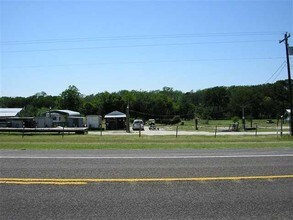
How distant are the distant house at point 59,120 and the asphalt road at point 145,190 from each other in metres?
55.9

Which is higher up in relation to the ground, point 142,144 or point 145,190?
point 142,144

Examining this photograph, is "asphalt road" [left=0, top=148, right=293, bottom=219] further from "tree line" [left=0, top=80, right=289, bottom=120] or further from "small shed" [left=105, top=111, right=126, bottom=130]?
"tree line" [left=0, top=80, right=289, bottom=120]

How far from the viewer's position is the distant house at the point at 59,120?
64875 mm

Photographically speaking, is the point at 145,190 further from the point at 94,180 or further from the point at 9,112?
the point at 9,112

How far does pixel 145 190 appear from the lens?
262 inches

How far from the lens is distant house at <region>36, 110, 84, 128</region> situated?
64.9m

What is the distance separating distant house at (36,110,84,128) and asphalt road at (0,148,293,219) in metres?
55.9

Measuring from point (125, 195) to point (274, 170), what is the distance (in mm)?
4442

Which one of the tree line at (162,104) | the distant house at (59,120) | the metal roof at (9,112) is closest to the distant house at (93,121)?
the distant house at (59,120)

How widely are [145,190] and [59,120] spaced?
69.4m

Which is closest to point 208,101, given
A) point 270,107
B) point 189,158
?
point 270,107

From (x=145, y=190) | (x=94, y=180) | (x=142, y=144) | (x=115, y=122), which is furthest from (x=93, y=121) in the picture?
(x=145, y=190)

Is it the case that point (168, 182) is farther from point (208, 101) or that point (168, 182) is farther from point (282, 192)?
point (208, 101)

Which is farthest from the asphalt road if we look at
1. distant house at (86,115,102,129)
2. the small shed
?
distant house at (86,115,102,129)
